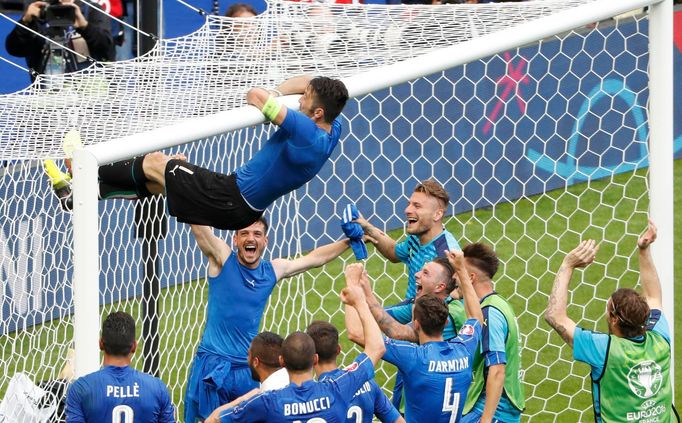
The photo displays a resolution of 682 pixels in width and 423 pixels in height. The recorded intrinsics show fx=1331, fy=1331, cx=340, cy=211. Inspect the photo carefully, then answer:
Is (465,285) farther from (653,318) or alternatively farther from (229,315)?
(229,315)

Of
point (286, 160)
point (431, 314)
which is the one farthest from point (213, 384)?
point (431, 314)

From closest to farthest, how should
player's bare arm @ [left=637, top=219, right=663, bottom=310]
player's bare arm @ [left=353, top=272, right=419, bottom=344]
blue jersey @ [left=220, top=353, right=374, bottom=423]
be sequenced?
blue jersey @ [left=220, top=353, right=374, bottom=423], player's bare arm @ [left=353, top=272, right=419, bottom=344], player's bare arm @ [left=637, top=219, right=663, bottom=310]

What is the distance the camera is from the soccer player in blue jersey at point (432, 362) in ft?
20.2

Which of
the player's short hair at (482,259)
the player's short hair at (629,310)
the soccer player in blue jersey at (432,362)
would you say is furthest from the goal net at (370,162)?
the player's short hair at (629,310)

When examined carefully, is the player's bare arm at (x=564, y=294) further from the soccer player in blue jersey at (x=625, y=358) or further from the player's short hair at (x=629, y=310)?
the player's short hair at (x=629, y=310)

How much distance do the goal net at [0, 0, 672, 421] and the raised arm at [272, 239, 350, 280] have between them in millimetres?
870

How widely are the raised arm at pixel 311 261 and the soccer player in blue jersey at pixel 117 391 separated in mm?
1889

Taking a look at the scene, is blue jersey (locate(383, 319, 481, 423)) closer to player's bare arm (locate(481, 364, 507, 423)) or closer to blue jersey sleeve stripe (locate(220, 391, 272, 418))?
player's bare arm (locate(481, 364, 507, 423))

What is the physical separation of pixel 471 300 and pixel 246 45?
241 cm

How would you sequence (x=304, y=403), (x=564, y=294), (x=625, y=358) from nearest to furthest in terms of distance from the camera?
(x=304, y=403), (x=625, y=358), (x=564, y=294)

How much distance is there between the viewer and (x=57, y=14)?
34.7 ft

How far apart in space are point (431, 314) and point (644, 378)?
1.01m

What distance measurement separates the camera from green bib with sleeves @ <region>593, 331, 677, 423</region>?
607cm

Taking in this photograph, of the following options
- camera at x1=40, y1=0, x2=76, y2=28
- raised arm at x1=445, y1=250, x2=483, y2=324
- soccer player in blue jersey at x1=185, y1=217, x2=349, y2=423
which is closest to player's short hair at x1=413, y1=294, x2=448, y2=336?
raised arm at x1=445, y1=250, x2=483, y2=324
